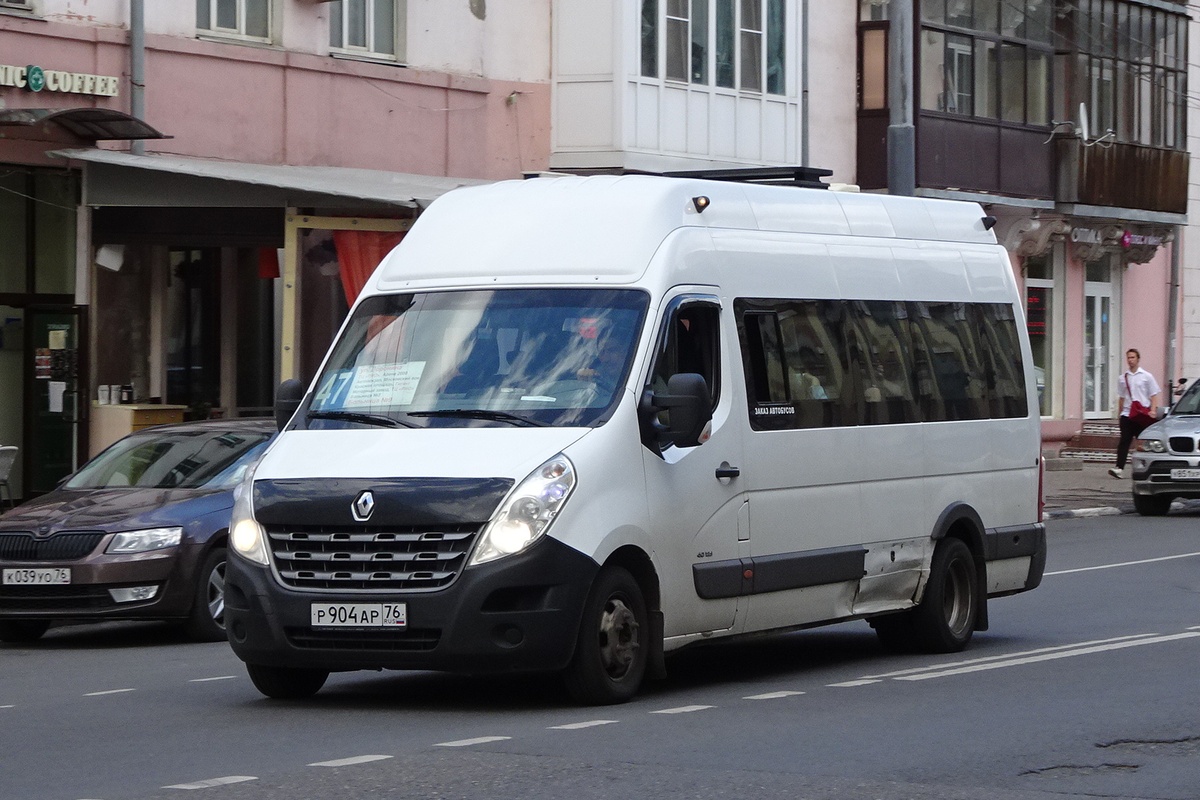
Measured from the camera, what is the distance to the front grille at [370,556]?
9289 mm

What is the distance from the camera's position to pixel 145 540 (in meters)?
13.5

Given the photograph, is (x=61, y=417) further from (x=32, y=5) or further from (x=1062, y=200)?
(x=1062, y=200)

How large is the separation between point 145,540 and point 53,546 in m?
0.57

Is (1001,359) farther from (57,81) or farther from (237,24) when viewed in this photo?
(237,24)

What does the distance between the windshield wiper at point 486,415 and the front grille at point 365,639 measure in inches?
42.0

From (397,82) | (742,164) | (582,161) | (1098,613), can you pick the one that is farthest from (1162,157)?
(1098,613)

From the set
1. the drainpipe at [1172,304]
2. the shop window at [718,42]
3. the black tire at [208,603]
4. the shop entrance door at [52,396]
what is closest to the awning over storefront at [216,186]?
the shop entrance door at [52,396]

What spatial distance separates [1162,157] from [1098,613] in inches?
1011

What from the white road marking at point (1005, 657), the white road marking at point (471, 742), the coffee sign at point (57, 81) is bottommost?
the white road marking at point (1005, 657)

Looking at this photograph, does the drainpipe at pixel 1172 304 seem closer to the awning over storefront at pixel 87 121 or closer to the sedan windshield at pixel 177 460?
the awning over storefront at pixel 87 121

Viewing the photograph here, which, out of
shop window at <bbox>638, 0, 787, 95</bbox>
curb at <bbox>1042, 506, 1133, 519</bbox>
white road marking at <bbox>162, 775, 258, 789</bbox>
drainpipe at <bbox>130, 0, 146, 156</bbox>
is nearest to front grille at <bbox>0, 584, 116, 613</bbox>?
white road marking at <bbox>162, 775, 258, 789</bbox>

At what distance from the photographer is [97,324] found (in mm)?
23156

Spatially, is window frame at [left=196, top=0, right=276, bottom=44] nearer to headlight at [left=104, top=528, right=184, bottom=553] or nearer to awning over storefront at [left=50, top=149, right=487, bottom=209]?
awning over storefront at [left=50, top=149, right=487, bottom=209]

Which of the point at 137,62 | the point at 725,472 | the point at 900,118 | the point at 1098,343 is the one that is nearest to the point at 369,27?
the point at 137,62
